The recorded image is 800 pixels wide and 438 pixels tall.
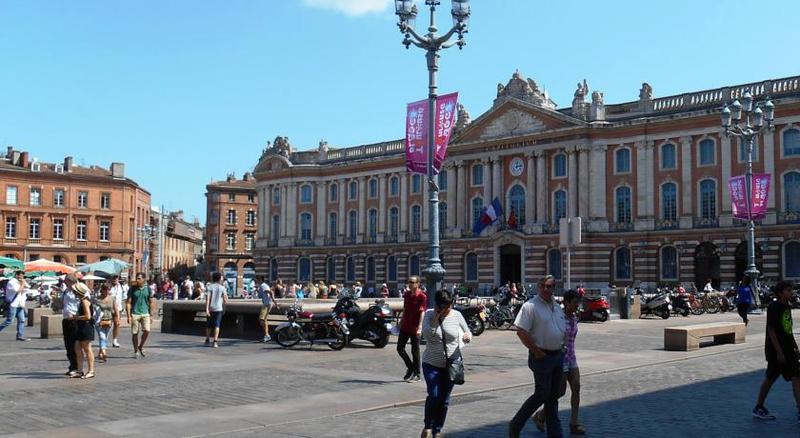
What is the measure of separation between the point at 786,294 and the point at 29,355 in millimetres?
16165

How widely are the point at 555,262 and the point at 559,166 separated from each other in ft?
22.2

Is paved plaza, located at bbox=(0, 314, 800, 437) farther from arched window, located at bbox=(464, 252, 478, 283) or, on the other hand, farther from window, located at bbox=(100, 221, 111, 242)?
window, located at bbox=(100, 221, 111, 242)

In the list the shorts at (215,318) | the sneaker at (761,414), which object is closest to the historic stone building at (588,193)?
the shorts at (215,318)

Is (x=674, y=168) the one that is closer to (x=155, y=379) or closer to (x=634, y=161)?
(x=634, y=161)

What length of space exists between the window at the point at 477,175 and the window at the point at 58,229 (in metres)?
43.9

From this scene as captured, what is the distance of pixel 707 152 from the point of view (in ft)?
180

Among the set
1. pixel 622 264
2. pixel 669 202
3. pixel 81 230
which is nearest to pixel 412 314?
pixel 669 202

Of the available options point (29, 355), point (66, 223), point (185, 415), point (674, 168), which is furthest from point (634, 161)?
point (66, 223)

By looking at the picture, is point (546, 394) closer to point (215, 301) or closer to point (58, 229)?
point (215, 301)

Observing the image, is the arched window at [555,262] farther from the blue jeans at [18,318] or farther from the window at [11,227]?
the window at [11,227]

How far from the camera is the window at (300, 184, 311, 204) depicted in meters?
79.2

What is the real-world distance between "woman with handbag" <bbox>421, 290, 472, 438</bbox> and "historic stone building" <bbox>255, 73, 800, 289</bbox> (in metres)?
46.3

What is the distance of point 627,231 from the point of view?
57.6 m

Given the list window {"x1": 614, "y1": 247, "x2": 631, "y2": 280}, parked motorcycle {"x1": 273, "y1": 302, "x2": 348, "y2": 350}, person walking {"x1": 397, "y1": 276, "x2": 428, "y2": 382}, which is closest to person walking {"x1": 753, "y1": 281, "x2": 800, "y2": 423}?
person walking {"x1": 397, "y1": 276, "x2": 428, "y2": 382}
